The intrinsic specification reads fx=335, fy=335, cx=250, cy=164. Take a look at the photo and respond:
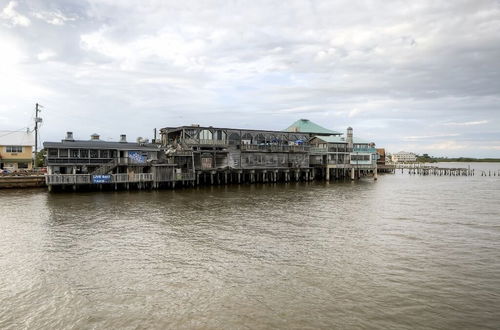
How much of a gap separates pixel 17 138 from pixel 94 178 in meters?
27.0

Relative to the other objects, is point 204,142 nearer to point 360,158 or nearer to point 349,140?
point 349,140

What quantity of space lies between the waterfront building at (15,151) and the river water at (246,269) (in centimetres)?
3342

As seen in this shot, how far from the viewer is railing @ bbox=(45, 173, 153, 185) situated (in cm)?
4500

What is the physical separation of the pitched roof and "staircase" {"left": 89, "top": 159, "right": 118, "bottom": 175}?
22.7m

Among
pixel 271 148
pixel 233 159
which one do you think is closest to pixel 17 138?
pixel 233 159

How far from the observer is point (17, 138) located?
61875 millimetres

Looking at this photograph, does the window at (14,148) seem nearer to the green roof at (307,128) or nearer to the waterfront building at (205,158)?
the waterfront building at (205,158)

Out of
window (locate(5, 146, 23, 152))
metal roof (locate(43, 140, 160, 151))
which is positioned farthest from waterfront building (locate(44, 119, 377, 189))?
window (locate(5, 146, 23, 152))

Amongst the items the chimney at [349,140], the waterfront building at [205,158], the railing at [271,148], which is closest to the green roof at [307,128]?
the waterfront building at [205,158]

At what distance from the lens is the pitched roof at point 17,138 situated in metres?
60.3

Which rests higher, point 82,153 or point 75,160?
point 82,153

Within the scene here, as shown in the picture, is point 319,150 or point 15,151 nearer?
point 15,151

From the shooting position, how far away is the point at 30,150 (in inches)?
2427

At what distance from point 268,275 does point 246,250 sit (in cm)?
426
